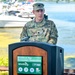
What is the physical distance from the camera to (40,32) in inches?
125

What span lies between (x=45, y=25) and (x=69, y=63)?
7.77ft

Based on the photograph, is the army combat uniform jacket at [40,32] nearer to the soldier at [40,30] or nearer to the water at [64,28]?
the soldier at [40,30]

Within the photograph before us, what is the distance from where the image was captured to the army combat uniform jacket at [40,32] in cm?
314

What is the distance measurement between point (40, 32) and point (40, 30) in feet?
0.07

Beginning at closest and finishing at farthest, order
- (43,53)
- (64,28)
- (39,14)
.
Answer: (43,53) < (39,14) < (64,28)

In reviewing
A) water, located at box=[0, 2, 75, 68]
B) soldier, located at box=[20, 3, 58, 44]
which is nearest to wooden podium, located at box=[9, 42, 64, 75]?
soldier, located at box=[20, 3, 58, 44]

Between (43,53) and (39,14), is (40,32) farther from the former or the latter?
(43,53)

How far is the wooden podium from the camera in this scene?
227 centimetres

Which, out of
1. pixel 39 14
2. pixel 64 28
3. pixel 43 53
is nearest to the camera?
pixel 43 53

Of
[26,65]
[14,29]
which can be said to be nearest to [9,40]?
[14,29]

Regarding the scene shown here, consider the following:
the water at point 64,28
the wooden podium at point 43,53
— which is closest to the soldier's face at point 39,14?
the wooden podium at point 43,53

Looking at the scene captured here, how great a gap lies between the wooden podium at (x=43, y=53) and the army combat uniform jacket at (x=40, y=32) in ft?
2.59

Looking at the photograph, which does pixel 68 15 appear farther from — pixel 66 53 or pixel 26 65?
pixel 26 65

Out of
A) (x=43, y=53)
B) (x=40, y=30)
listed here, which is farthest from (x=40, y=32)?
(x=43, y=53)
